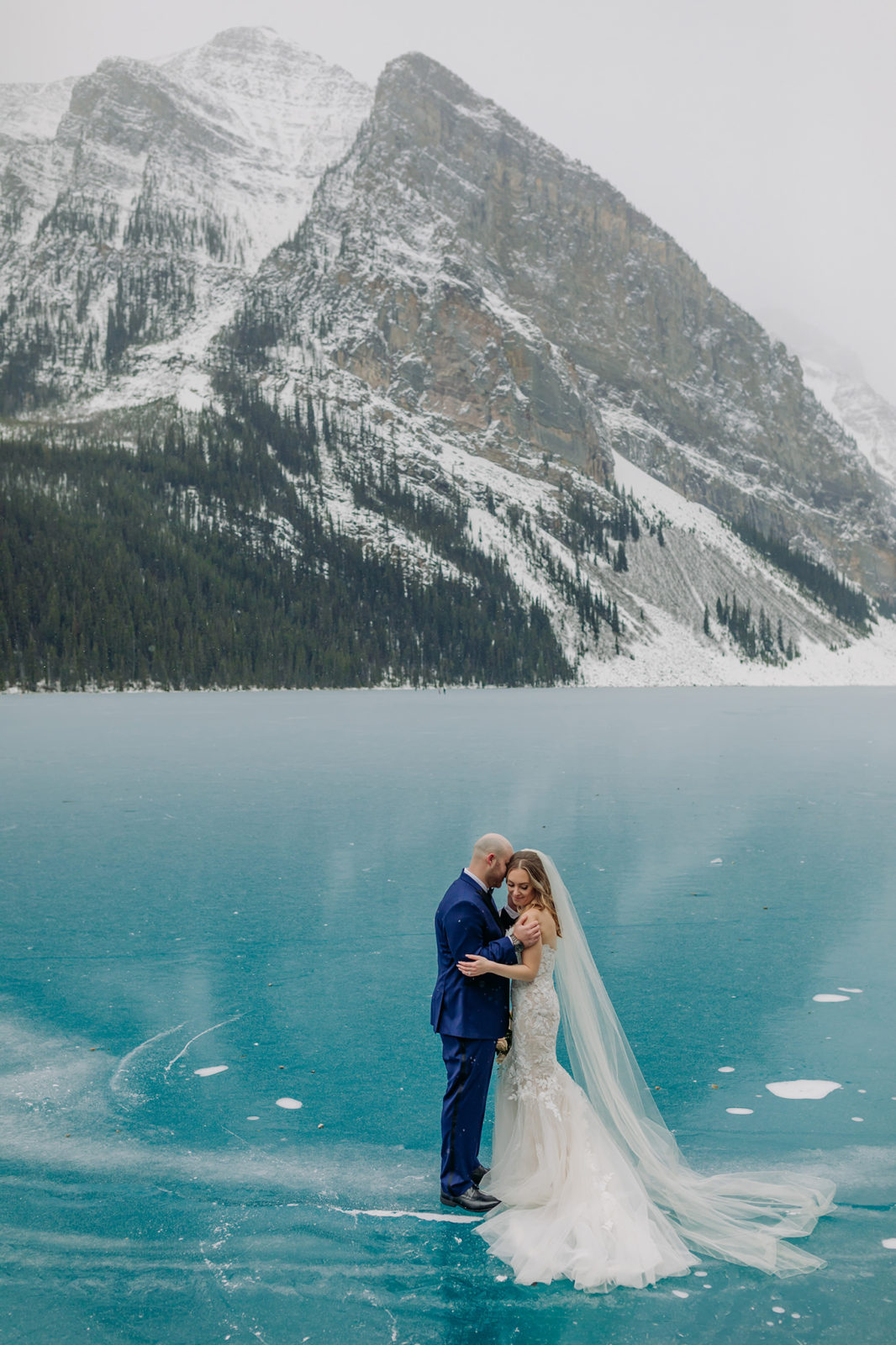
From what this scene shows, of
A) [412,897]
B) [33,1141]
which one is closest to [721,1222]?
[33,1141]

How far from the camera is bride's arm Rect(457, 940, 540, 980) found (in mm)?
6008

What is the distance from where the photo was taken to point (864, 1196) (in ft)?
20.3

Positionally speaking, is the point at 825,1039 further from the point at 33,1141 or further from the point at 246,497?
the point at 246,497

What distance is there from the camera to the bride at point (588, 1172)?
5.51 m

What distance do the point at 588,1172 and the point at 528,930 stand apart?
1470 mm

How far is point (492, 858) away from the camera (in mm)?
6223

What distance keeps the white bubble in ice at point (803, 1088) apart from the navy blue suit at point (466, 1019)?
9.58 ft

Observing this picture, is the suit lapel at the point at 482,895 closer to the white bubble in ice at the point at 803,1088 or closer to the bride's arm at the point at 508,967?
the bride's arm at the point at 508,967

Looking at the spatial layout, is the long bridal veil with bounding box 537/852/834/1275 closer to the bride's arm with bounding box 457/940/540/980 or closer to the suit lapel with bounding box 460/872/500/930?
the bride's arm with bounding box 457/940/540/980

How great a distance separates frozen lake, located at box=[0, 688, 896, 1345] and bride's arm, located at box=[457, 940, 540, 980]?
150 cm

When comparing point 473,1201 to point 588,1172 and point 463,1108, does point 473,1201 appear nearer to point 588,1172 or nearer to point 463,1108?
point 463,1108

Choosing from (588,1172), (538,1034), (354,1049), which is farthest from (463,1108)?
(354,1049)

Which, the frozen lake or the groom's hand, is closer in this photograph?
the frozen lake

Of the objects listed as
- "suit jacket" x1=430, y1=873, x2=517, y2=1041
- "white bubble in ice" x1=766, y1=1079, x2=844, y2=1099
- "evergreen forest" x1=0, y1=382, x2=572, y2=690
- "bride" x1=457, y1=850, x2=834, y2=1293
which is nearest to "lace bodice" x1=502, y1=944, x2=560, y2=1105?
"bride" x1=457, y1=850, x2=834, y2=1293
